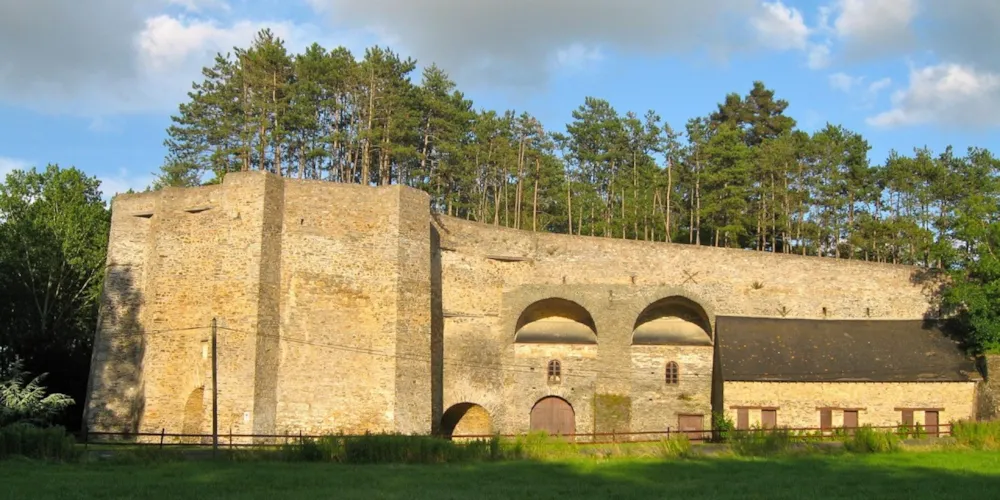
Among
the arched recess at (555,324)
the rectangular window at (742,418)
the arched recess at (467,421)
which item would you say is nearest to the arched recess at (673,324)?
the arched recess at (555,324)

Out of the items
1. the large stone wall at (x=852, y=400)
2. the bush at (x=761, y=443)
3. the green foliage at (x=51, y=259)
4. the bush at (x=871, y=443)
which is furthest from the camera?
the green foliage at (x=51, y=259)

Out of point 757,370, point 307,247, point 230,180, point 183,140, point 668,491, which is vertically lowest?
point 668,491

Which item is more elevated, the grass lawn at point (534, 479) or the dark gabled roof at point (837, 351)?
the dark gabled roof at point (837, 351)

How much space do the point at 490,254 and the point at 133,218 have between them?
1199 centimetres

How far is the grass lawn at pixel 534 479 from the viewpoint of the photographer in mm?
17562

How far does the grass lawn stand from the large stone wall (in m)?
10.4

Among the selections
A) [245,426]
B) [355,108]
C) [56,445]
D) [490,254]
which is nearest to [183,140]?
[355,108]

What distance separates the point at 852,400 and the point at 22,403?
2507 cm

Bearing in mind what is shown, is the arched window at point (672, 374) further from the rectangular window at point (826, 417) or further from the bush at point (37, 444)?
the bush at point (37, 444)

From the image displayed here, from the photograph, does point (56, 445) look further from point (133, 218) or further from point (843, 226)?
point (843, 226)

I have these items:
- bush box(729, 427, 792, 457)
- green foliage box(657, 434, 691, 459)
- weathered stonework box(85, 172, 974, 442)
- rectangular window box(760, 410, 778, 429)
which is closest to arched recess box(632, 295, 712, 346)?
weathered stonework box(85, 172, 974, 442)

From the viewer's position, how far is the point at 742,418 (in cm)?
3372

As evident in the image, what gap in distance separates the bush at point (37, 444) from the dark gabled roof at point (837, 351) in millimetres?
20188

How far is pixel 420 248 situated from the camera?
32938 mm
